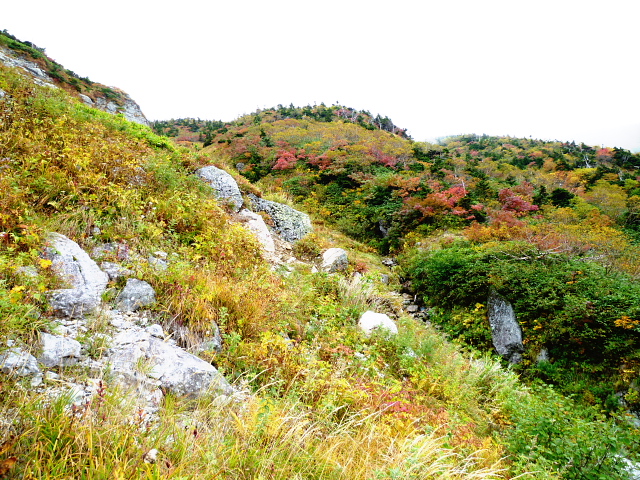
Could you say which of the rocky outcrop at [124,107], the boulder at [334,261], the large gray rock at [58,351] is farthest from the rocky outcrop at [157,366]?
the rocky outcrop at [124,107]

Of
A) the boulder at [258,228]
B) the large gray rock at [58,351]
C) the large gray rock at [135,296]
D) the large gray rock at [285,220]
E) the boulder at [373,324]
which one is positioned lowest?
the large gray rock at [58,351]

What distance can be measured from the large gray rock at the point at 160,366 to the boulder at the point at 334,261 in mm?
4834

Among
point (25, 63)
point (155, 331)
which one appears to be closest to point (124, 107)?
point (25, 63)

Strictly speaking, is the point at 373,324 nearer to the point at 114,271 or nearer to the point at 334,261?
the point at 334,261

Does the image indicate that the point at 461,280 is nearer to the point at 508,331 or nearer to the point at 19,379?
the point at 508,331

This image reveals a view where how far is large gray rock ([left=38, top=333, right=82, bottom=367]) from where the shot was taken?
2012mm

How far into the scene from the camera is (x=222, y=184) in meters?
8.50

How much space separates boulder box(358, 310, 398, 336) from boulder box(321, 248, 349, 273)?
205 cm

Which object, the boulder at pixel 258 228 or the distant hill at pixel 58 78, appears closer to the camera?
the boulder at pixel 258 228

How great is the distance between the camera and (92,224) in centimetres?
390

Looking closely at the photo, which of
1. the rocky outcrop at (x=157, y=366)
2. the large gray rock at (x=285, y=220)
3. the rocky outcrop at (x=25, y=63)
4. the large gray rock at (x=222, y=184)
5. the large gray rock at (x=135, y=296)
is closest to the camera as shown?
the rocky outcrop at (x=157, y=366)

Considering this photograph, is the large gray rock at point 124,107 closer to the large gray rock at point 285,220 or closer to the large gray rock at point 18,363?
the large gray rock at point 285,220

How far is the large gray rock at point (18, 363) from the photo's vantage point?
1.75 meters

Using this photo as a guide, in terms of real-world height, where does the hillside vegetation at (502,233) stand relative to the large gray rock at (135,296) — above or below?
above
